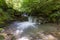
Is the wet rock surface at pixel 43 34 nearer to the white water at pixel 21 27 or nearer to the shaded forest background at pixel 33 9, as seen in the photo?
the white water at pixel 21 27

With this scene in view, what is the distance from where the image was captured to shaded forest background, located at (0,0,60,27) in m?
7.23

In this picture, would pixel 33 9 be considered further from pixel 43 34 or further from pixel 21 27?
pixel 43 34

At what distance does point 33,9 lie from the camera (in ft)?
24.7

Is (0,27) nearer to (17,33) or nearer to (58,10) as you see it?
(17,33)

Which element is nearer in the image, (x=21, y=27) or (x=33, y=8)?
(x=21, y=27)

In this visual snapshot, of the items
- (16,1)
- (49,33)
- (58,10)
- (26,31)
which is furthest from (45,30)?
(16,1)

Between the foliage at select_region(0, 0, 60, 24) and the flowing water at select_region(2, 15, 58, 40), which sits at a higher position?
the foliage at select_region(0, 0, 60, 24)

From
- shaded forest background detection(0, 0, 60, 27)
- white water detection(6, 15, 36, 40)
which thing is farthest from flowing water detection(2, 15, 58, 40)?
shaded forest background detection(0, 0, 60, 27)

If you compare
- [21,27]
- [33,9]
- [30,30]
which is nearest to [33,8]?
[33,9]

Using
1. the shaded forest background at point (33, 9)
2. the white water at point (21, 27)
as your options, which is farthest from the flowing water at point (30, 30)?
the shaded forest background at point (33, 9)

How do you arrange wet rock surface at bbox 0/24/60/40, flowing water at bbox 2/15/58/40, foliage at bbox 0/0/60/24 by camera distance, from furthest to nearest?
foliage at bbox 0/0/60/24 → flowing water at bbox 2/15/58/40 → wet rock surface at bbox 0/24/60/40

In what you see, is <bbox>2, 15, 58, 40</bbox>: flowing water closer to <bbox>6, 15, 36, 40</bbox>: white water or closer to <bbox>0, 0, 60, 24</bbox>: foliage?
<bbox>6, 15, 36, 40</bbox>: white water

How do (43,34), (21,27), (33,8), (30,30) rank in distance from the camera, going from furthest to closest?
(33,8), (21,27), (30,30), (43,34)

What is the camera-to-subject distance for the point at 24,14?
8344mm
